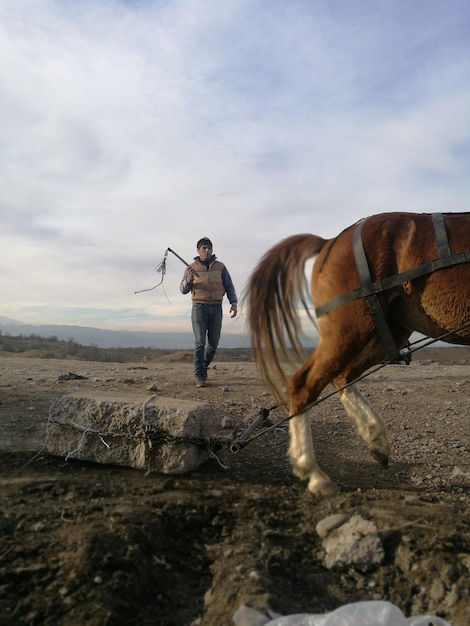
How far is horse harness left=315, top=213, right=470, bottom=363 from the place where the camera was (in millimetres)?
3188

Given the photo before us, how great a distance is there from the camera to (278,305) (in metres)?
4.02

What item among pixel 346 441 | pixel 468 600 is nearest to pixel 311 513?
pixel 468 600

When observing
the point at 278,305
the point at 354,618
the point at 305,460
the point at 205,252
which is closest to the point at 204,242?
the point at 205,252

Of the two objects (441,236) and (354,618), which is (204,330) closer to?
(441,236)

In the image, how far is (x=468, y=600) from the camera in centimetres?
204

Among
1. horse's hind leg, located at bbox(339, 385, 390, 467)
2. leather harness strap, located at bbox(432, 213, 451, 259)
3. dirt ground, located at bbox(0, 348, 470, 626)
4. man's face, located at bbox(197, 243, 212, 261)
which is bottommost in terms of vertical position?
dirt ground, located at bbox(0, 348, 470, 626)

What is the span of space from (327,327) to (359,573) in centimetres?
166

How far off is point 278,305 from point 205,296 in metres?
4.18

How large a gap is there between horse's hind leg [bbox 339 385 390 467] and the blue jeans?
13.7 feet

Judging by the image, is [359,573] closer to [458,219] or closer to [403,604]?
[403,604]

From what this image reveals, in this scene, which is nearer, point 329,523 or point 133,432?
point 329,523

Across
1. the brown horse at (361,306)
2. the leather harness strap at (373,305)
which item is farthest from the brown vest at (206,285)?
the leather harness strap at (373,305)

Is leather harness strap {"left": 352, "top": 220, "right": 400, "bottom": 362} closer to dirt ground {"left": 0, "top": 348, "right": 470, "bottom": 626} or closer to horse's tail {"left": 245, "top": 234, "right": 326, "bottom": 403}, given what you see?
horse's tail {"left": 245, "top": 234, "right": 326, "bottom": 403}

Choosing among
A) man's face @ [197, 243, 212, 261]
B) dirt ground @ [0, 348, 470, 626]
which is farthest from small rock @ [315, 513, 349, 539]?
man's face @ [197, 243, 212, 261]
